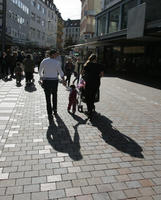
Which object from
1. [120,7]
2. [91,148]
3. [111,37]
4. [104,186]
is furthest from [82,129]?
[120,7]

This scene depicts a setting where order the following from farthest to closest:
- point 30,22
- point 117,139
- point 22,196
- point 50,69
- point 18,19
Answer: point 30,22, point 18,19, point 50,69, point 117,139, point 22,196

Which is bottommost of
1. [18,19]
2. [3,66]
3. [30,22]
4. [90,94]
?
[90,94]

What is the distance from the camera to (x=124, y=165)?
4.07m

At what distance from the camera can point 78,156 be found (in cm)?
432

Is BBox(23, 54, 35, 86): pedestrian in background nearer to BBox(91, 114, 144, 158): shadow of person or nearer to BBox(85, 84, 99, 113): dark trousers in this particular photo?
BBox(85, 84, 99, 113): dark trousers

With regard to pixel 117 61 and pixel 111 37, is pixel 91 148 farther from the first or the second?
pixel 117 61

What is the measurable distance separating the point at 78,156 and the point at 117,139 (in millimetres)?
1339

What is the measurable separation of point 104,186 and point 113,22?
90.0ft

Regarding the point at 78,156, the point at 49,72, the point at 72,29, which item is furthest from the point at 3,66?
the point at 72,29

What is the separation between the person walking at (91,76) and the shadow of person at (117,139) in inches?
23.2

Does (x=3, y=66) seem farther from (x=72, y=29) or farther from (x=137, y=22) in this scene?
(x=72, y=29)

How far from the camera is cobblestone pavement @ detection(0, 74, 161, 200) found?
3.24 metres

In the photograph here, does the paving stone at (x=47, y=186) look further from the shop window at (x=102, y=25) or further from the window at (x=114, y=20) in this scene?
the shop window at (x=102, y=25)

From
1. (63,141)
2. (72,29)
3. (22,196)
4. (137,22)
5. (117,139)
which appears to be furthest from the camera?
(72,29)
